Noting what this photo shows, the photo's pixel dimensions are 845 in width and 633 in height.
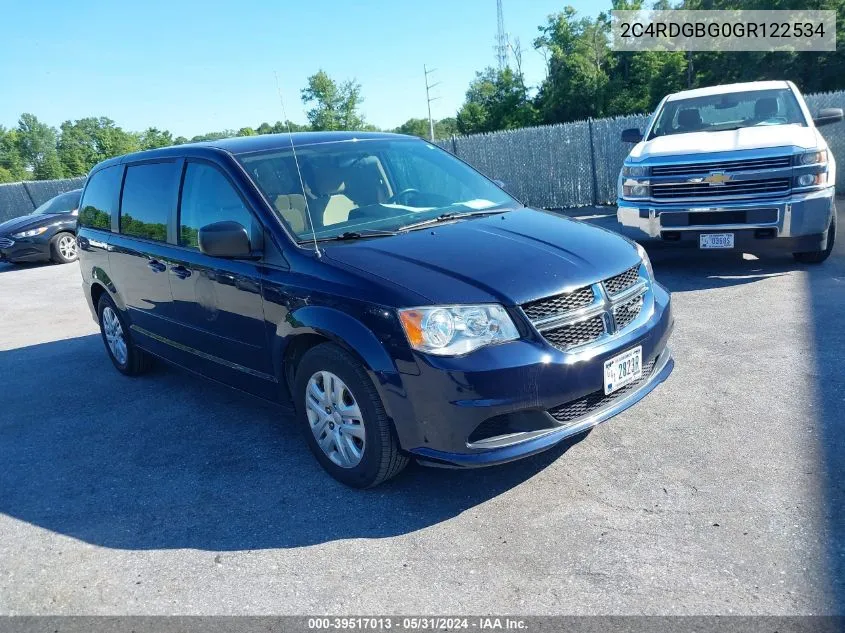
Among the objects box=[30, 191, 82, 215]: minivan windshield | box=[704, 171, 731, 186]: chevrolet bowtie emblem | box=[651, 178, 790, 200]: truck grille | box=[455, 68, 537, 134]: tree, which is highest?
box=[455, 68, 537, 134]: tree

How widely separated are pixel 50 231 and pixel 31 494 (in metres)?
12.6

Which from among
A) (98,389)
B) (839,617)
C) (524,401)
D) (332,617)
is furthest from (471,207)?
(98,389)

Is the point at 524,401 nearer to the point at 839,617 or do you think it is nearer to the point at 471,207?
the point at 839,617

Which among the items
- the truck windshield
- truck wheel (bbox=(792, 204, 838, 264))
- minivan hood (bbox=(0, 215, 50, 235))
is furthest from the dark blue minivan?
minivan hood (bbox=(0, 215, 50, 235))

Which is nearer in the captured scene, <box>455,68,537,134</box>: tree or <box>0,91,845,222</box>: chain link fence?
<box>0,91,845,222</box>: chain link fence

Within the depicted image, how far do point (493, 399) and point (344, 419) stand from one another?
87 centimetres

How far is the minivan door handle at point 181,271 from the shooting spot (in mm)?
4430

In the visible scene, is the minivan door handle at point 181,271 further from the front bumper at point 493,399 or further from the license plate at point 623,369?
the license plate at point 623,369

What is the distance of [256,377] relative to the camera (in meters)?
4.07

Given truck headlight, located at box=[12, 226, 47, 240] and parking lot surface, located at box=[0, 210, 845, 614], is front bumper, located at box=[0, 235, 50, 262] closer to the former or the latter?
truck headlight, located at box=[12, 226, 47, 240]

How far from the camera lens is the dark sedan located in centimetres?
1462

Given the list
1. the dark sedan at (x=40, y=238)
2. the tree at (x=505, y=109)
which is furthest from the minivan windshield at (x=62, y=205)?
the tree at (x=505, y=109)

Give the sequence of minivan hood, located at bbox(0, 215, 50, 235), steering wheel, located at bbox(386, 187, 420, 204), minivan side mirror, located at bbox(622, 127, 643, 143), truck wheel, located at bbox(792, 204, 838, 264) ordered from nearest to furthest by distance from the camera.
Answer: steering wheel, located at bbox(386, 187, 420, 204)
truck wheel, located at bbox(792, 204, 838, 264)
minivan side mirror, located at bbox(622, 127, 643, 143)
minivan hood, located at bbox(0, 215, 50, 235)

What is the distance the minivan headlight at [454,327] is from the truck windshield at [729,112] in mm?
6155
